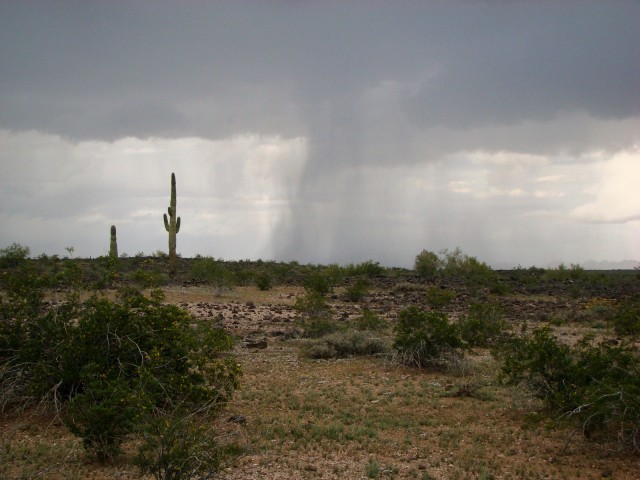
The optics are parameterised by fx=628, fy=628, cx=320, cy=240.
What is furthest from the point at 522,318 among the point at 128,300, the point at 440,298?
Result: the point at 128,300

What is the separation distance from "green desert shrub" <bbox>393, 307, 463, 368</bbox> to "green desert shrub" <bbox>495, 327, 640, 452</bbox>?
9.76ft

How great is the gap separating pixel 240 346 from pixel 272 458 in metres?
9.25

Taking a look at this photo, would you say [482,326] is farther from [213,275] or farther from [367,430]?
[213,275]

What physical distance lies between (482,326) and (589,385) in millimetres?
8256

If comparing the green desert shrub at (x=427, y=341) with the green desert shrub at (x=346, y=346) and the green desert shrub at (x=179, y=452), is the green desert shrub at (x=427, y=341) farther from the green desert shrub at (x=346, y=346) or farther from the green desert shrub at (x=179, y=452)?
the green desert shrub at (x=179, y=452)

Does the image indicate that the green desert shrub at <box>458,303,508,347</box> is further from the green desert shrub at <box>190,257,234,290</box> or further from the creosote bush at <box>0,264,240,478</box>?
the green desert shrub at <box>190,257,234,290</box>

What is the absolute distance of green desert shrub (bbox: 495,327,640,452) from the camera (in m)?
8.84

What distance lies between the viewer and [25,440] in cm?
916

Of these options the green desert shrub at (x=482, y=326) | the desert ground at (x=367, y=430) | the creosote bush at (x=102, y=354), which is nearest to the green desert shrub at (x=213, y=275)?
the desert ground at (x=367, y=430)

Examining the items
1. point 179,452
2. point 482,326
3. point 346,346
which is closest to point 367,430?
point 179,452

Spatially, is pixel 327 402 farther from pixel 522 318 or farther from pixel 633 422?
pixel 522 318

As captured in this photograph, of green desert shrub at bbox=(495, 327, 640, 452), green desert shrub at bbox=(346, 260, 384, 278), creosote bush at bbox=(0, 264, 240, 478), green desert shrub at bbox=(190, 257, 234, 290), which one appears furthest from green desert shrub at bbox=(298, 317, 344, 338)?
green desert shrub at bbox=(346, 260, 384, 278)

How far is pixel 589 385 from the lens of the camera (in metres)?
10.0

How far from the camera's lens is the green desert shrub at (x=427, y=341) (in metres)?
15.2
